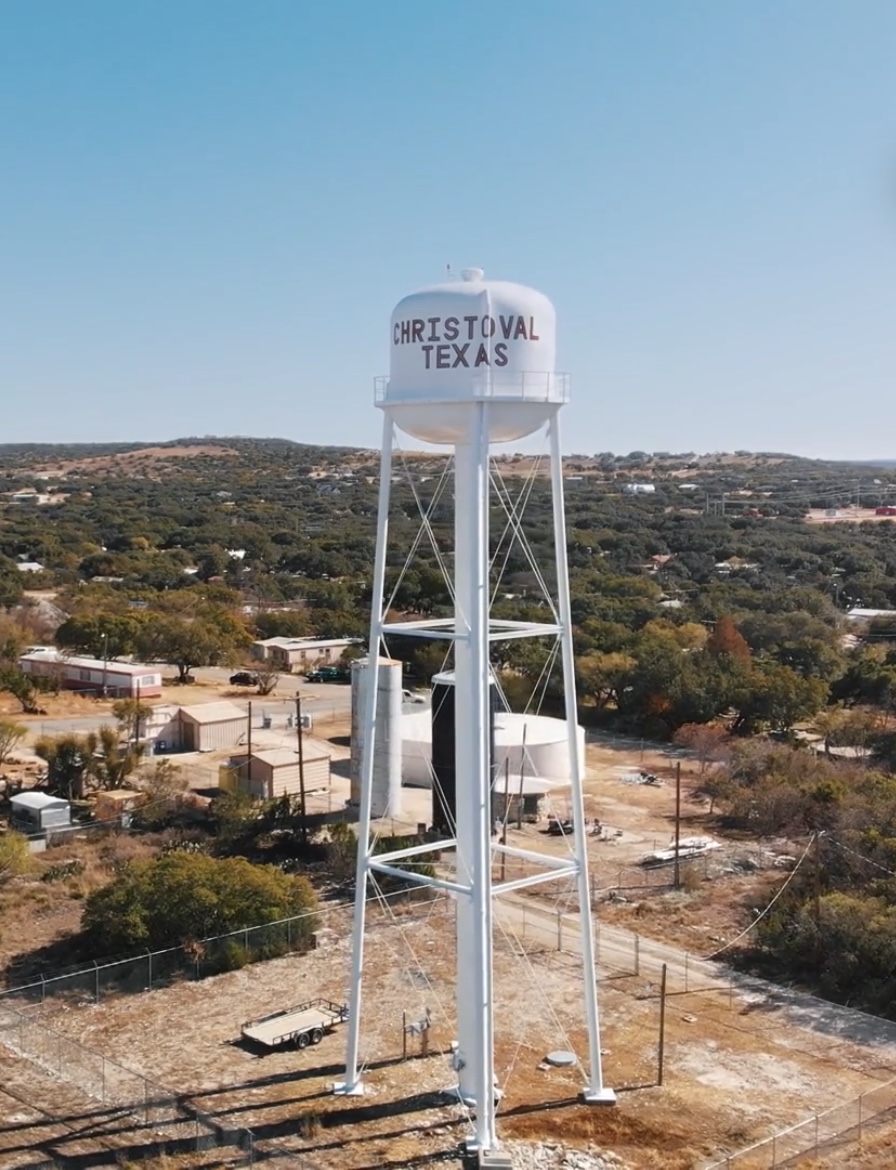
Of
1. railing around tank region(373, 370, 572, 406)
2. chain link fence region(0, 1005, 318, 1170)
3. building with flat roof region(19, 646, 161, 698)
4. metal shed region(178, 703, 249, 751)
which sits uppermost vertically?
railing around tank region(373, 370, 572, 406)

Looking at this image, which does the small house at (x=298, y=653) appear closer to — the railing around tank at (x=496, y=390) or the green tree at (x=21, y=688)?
the green tree at (x=21, y=688)

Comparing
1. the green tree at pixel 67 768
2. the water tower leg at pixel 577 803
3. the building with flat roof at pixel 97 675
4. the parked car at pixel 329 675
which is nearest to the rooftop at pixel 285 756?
the green tree at pixel 67 768

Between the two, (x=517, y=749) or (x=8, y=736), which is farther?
(x=8, y=736)

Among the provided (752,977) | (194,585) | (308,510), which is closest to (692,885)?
(752,977)

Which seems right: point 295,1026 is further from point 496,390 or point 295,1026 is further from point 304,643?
point 304,643

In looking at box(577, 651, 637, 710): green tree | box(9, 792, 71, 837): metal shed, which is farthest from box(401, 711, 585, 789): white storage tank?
box(577, 651, 637, 710): green tree

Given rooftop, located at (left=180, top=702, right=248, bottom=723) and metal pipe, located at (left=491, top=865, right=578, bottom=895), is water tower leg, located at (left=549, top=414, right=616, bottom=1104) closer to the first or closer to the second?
metal pipe, located at (left=491, top=865, right=578, bottom=895)

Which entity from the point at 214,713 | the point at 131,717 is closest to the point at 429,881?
the point at 131,717
